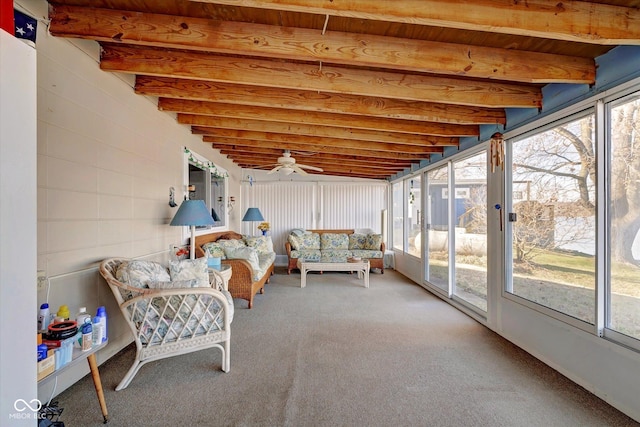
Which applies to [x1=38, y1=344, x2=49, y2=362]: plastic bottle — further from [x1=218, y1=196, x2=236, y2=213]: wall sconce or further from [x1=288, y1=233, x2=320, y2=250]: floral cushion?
[x1=288, y1=233, x2=320, y2=250]: floral cushion

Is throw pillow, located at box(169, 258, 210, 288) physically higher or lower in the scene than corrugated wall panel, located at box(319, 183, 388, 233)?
lower

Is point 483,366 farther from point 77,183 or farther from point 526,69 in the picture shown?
point 77,183

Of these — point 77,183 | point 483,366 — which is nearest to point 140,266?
point 77,183

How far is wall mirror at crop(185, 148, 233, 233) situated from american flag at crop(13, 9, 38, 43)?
8.40 ft

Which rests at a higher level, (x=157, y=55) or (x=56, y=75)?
(x=157, y=55)

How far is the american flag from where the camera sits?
1507 mm

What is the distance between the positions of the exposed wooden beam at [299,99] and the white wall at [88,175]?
35 centimetres

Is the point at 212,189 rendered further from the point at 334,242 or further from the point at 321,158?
the point at 334,242

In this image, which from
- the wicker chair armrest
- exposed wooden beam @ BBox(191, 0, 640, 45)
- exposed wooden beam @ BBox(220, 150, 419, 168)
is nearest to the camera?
exposed wooden beam @ BBox(191, 0, 640, 45)

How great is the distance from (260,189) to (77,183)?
188 inches

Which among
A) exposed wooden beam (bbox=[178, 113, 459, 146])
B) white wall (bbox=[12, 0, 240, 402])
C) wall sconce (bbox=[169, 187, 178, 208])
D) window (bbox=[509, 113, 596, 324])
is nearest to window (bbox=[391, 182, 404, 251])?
exposed wooden beam (bbox=[178, 113, 459, 146])

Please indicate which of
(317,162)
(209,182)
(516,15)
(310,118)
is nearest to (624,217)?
(516,15)

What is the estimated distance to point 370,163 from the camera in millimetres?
5488

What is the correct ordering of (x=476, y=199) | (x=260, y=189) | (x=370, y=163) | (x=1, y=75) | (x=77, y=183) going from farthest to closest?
(x=260, y=189) → (x=370, y=163) → (x=476, y=199) → (x=77, y=183) → (x=1, y=75)
